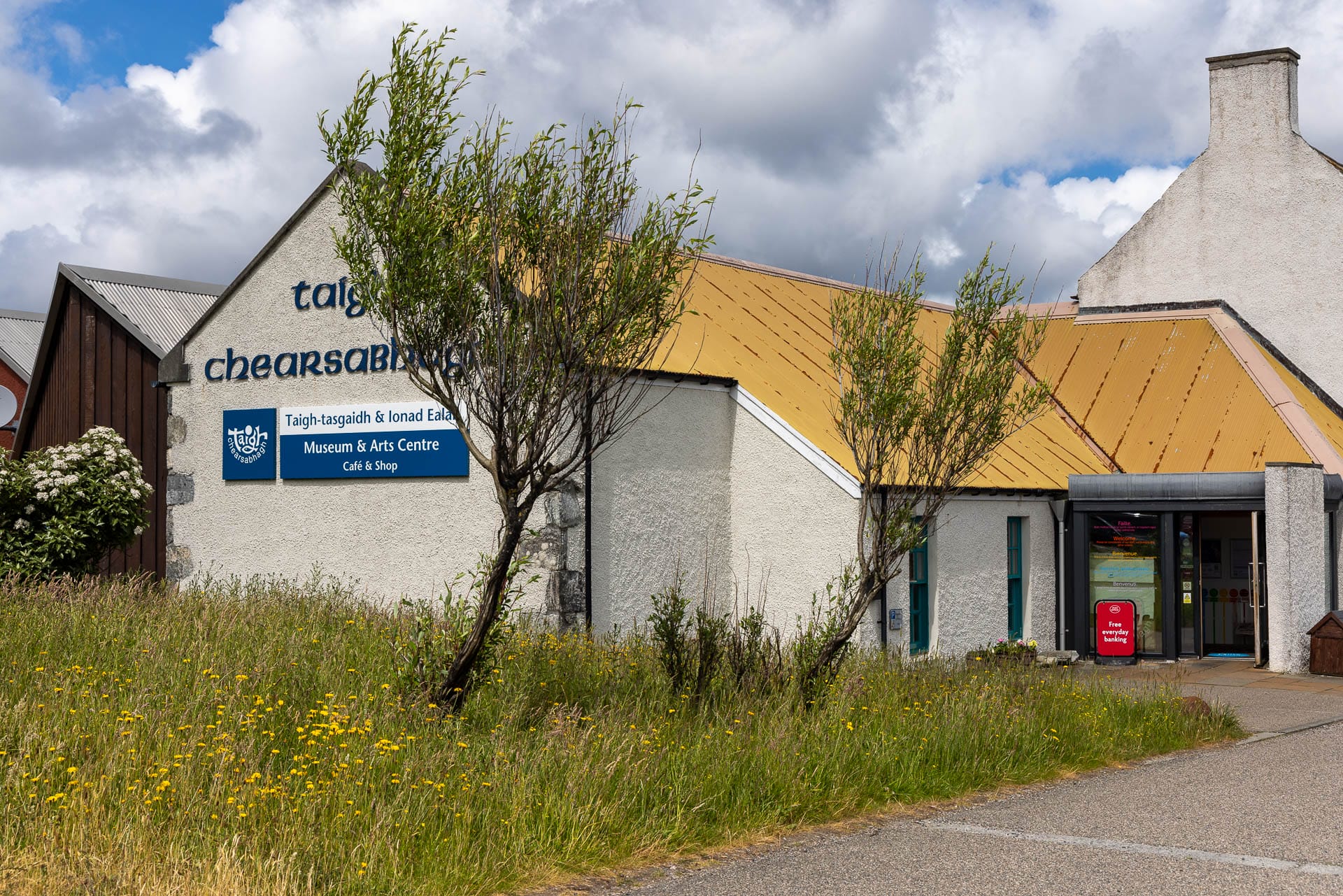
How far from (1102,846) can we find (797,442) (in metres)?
9.07

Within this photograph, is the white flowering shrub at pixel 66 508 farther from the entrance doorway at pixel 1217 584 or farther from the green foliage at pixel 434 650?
the entrance doorway at pixel 1217 584

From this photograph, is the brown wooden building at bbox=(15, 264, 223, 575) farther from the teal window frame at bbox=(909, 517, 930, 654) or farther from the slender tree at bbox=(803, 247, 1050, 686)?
the slender tree at bbox=(803, 247, 1050, 686)

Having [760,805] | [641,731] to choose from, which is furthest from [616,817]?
[641,731]

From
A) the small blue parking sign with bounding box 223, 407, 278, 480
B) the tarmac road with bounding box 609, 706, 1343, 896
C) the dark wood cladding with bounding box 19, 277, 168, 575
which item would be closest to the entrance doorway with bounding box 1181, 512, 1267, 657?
the tarmac road with bounding box 609, 706, 1343, 896

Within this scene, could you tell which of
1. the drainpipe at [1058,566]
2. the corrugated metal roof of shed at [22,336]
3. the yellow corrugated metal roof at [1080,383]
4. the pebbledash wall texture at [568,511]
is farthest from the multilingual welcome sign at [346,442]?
the corrugated metal roof of shed at [22,336]

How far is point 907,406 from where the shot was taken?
427 inches

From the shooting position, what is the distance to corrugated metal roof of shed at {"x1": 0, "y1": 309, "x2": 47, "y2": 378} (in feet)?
121

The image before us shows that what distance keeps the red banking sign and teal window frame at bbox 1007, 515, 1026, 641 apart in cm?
118

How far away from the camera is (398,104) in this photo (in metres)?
8.94

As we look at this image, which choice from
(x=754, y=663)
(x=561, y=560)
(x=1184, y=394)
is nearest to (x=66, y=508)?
(x=561, y=560)

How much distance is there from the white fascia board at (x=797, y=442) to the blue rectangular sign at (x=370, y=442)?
3.56 m

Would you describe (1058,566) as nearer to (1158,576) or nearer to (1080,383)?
(1158,576)

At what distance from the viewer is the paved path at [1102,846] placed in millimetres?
6645

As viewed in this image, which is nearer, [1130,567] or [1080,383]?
[1130,567]
